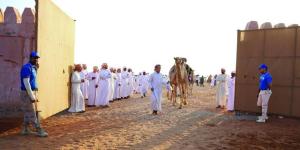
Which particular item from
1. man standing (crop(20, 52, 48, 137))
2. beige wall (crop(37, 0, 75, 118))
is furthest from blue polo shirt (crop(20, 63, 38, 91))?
beige wall (crop(37, 0, 75, 118))

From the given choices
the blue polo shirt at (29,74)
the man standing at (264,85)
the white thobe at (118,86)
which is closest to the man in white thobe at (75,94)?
the blue polo shirt at (29,74)

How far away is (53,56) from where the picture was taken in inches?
493

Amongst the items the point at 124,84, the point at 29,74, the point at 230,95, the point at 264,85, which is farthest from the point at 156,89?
the point at 124,84

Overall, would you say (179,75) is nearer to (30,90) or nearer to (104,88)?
(104,88)

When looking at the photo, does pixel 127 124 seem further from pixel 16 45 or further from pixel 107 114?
pixel 16 45

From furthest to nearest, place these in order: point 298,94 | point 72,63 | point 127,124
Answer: point 72,63 → point 298,94 → point 127,124

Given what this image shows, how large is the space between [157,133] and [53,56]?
172 inches

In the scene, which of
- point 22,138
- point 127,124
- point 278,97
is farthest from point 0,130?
point 278,97

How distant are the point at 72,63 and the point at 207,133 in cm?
719

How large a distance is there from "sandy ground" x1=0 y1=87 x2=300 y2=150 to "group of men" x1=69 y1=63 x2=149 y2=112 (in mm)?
937

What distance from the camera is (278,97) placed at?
14.6 meters

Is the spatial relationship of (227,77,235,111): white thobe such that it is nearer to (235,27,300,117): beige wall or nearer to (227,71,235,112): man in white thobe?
(227,71,235,112): man in white thobe

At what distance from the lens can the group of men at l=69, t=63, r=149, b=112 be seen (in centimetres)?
1514

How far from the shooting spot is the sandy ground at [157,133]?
8.80m
